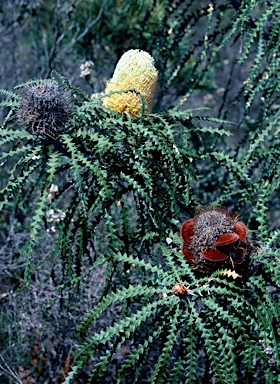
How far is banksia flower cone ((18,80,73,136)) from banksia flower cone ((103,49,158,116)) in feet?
0.85

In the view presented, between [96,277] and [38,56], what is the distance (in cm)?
298

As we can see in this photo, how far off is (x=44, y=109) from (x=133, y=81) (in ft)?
1.24

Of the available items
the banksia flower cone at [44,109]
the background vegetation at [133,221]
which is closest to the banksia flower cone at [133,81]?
the background vegetation at [133,221]

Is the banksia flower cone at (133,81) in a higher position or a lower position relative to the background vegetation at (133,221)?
higher

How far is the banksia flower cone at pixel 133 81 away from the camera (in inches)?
67.4

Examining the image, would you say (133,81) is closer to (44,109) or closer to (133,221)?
(44,109)

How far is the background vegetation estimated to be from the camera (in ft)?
4.50

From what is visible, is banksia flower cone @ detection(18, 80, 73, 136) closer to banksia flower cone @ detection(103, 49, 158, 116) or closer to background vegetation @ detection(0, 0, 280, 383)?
background vegetation @ detection(0, 0, 280, 383)

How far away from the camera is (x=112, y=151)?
1556 mm

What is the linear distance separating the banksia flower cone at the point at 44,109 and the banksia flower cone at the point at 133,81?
0.26 metres

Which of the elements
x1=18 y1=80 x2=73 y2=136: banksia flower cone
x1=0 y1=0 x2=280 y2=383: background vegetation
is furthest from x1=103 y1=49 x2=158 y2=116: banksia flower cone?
x1=18 y1=80 x2=73 y2=136: banksia flower cone

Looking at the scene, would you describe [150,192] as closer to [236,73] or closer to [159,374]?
[159,374]

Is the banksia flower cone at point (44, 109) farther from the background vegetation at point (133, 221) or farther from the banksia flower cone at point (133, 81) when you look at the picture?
the banksia flower cone at point (133, 81)

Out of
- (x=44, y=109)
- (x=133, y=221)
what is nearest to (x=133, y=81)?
(x=44, y=109)
